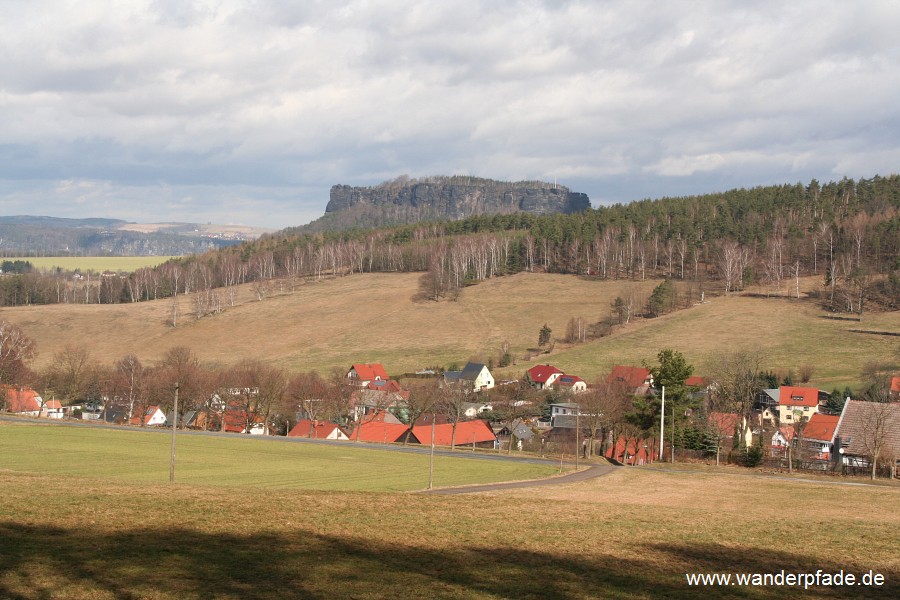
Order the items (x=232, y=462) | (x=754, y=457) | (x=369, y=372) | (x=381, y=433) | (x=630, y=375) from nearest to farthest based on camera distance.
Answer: (x=232, y=462) < (x=754, y=457) < (x=381, y=433) < (x=630, y=375) < (x=369, y=372)

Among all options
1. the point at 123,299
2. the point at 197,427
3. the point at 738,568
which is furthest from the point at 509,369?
the point at 123,299

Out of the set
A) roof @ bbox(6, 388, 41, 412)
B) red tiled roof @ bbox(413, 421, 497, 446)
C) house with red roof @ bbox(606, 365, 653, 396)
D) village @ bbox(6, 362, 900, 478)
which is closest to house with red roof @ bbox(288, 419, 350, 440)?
village @ bbox(6, 362, 900, 478)

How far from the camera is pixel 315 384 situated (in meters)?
90.8

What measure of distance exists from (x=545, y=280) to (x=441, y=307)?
87.2 ft

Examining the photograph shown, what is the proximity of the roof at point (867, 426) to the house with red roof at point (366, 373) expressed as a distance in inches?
2212

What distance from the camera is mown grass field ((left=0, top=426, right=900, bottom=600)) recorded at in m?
13.5

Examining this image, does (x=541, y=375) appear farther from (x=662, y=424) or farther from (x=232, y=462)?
(x=232, y=462)

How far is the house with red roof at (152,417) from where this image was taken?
3868 inches

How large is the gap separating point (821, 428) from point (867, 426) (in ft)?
43.8

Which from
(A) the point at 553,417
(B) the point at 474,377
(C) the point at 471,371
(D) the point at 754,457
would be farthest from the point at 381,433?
(D) the point at 754,457

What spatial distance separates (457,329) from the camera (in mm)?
133875

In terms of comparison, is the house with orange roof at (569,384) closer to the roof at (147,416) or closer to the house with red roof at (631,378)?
the house with red roof at (631,378)

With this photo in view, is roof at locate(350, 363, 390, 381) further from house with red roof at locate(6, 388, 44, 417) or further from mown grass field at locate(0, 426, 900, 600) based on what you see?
mown grass field at locate(0, 426, 900, 600)

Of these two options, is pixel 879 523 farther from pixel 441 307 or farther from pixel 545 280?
pixel 545 280
